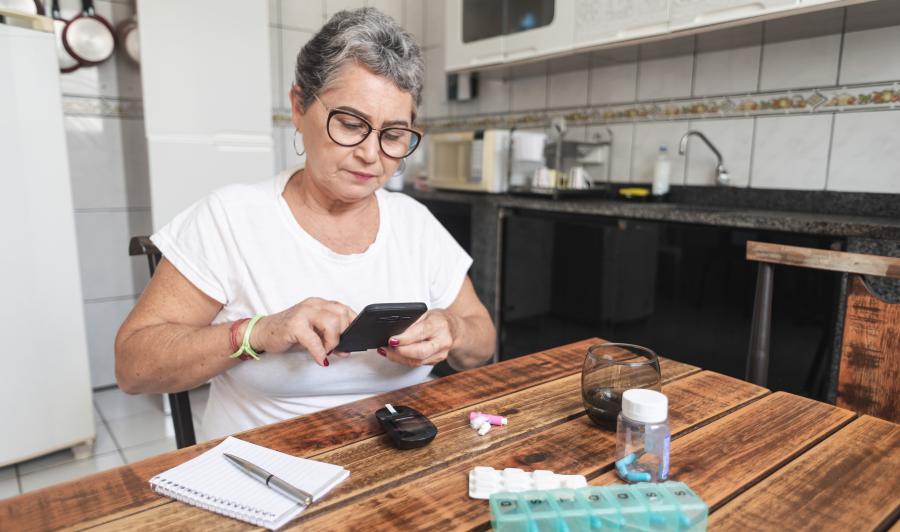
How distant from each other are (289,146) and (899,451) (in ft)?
10.7

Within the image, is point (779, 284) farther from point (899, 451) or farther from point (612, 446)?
point (612, 446)

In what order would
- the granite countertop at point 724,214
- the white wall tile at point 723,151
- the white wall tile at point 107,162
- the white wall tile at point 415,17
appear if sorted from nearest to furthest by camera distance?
the granite countertop at point 724,214, the white wall tile at point 723,151, the white wall tile at point 107,162, the white wall tile at point 415,17

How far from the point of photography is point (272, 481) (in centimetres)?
63

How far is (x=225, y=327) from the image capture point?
946 mm

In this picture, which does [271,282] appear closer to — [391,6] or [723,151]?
[723,151]

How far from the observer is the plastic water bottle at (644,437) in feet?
2.09

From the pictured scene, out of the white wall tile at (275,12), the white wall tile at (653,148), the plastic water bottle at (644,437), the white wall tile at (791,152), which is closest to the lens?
the plastic water bottle at (644,437)

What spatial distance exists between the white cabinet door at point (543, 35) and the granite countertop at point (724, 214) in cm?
65

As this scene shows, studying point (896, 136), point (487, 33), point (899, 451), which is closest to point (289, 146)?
point (487, 33)

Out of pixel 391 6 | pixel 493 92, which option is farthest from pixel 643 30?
pixel 391 6

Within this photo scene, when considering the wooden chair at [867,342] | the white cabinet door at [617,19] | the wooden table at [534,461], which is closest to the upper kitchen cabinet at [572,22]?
the white cabinet door at [617,19]

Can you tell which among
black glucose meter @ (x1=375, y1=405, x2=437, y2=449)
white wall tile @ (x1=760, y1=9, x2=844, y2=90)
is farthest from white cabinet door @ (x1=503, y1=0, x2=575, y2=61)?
black glucose meter @ (x1=375, y1=405, x2=437, y2=449)

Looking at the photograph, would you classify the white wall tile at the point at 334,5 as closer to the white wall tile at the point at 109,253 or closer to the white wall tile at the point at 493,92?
the white wall tile at the point at 493,92

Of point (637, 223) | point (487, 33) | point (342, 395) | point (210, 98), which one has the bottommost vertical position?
point (342, 395)
